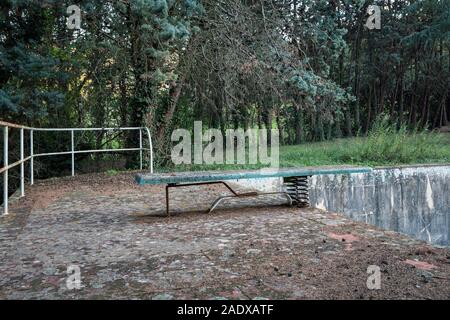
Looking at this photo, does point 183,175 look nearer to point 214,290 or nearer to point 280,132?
point 214,290

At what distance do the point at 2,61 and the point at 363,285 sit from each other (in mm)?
7814

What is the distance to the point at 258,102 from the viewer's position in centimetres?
1259

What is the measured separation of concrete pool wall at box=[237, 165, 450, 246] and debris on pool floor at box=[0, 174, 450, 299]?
10.1 feet

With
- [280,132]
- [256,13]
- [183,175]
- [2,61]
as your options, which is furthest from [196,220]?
[280,132]

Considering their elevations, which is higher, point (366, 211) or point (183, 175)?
point (183, 175)

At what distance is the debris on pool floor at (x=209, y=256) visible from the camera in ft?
8.79

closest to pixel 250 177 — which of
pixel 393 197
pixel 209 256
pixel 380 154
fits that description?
pixel 209 256

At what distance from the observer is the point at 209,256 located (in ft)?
11.1

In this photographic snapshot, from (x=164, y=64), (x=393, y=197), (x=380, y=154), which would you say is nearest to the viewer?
(x=393, y=197)

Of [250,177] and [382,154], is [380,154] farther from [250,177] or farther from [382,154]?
[250,177]

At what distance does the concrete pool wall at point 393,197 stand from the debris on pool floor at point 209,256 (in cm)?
308

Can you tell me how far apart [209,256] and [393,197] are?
624cm

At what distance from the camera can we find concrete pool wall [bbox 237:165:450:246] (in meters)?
8.40

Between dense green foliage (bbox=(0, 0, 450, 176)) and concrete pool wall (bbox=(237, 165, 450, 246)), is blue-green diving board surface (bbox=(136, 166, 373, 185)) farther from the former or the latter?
dense green foliage (bbox=(0, 0, 450, 176))
